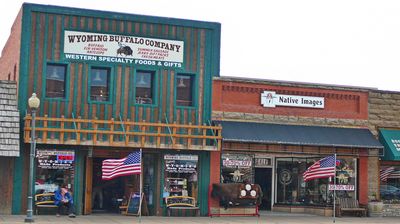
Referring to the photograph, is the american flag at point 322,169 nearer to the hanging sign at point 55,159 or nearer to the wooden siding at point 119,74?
the wooden siding at point 119,74

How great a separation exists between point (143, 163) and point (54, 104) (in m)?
4.58

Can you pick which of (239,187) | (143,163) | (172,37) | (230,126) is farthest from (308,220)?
(172,37)

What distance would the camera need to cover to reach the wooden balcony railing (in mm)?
25953

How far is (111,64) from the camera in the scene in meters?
27.8

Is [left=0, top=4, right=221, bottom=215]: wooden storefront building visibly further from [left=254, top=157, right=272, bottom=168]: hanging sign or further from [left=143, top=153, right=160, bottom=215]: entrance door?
[left=254, top=157, right=272, bottom=168]: hanging sign

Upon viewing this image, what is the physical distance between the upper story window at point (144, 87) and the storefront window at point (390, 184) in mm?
12034

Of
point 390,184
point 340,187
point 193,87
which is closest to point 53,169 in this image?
point 193,87

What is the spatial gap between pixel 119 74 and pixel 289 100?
314 inches

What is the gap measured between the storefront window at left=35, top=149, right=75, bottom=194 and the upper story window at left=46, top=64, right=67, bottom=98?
2.36 metres

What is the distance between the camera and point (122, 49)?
91.8 ft

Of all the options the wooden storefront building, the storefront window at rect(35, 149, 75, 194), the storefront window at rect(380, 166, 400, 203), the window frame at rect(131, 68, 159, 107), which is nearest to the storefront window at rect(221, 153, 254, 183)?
the wooden storefront building

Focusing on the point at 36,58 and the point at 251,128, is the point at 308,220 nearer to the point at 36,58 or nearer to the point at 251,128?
the point at 251,128

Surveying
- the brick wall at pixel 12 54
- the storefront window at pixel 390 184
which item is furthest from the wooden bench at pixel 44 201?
the storefront window at pixel 390 184

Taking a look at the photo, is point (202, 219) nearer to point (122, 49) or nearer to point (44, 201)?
point (44, 201)
